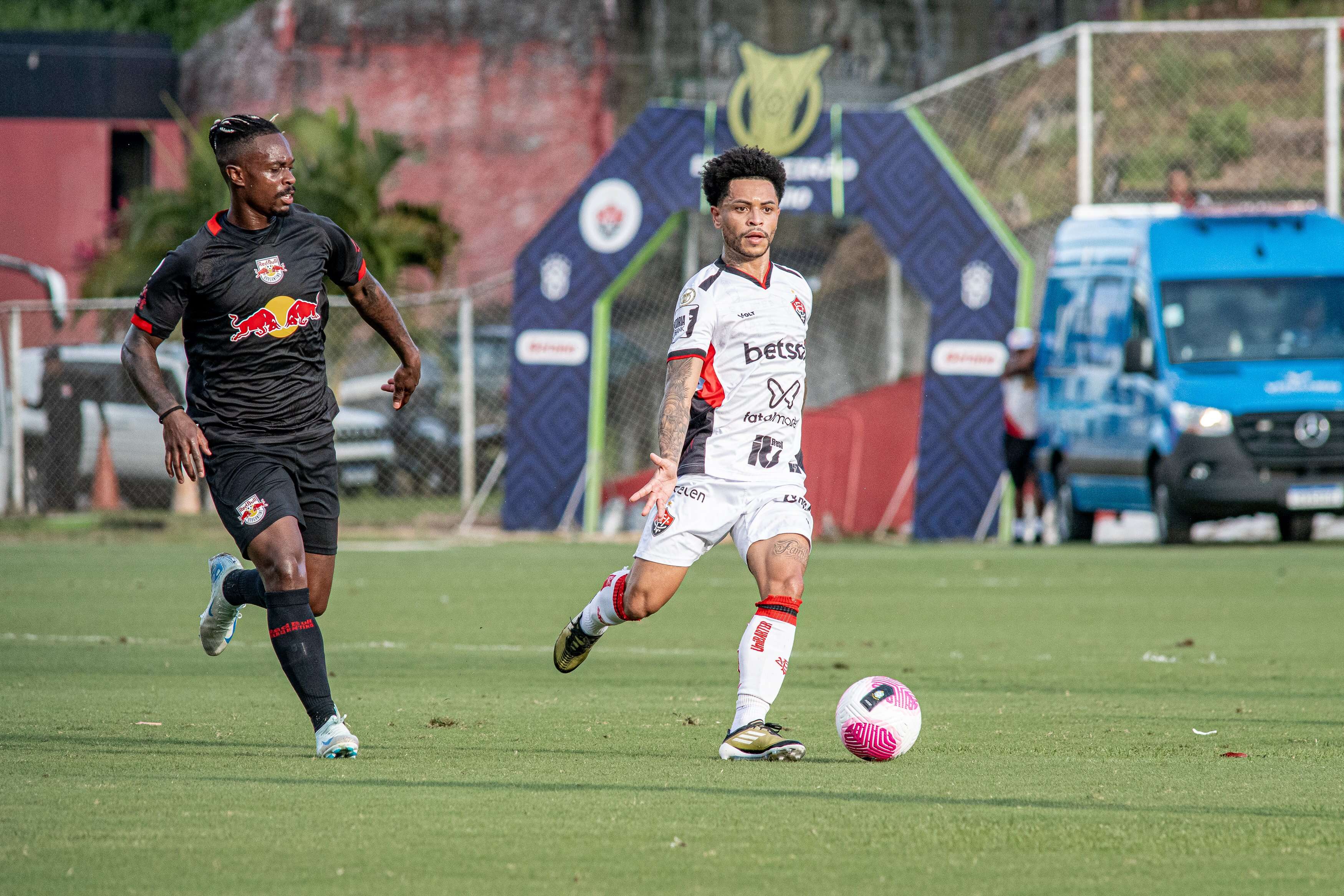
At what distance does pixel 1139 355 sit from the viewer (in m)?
17.3

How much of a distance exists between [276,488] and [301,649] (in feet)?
2.02

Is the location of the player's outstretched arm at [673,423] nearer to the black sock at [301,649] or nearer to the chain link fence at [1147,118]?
the black sock at [301,649]

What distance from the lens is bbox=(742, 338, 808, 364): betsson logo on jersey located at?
22.0 feet

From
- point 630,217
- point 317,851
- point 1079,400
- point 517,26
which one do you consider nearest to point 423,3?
point 517,26

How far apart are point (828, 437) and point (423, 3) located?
15969 millimetres

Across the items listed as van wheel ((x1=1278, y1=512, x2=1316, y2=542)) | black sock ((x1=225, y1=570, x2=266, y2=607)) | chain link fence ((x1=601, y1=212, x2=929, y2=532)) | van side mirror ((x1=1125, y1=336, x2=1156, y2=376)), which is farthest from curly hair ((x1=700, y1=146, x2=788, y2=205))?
chain link fence ((x1=601, y1=212, x2=929, y2=532))

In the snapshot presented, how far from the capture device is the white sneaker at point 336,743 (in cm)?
613

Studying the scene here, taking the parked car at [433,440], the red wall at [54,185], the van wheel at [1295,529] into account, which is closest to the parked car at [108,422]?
the parked car at [433,440]

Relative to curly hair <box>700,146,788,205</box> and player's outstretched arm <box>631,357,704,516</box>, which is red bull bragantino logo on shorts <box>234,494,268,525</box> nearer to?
player's outstretched arm <box>631,357,704,516</box>

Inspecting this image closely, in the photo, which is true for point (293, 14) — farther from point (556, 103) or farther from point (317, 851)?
point (317, 851)

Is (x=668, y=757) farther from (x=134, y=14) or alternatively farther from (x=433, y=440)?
(x=134, y=14)

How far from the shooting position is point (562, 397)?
21.4 metres

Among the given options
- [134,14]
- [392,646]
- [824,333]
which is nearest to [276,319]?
[392,646]

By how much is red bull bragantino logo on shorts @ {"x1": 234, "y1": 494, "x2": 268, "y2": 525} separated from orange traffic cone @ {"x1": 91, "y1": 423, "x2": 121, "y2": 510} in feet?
56.0
